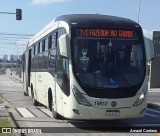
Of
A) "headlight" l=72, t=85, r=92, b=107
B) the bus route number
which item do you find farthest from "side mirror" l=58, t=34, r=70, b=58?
the bus route number

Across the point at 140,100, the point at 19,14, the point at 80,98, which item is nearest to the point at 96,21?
the point at 80,98

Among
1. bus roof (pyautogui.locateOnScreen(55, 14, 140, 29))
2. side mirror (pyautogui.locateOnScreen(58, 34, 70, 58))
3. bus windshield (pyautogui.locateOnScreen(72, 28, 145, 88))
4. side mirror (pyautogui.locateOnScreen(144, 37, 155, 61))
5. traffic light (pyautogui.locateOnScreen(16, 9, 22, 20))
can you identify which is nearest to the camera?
bus windshield (pyautogui.locateOnScreen(72, 28, 145, 88))

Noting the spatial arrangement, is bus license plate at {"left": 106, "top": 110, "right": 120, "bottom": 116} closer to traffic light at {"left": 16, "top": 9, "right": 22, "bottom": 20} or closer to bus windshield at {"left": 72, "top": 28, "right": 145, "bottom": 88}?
bus windshield at {"left": 72, "top": 28, "right": 145, "bottom": 88}

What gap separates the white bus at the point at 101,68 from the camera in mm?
12547

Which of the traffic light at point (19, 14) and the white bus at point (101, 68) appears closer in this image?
the white bus at point (101, 68)

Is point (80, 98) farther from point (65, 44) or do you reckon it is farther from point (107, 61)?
point (65, 44)

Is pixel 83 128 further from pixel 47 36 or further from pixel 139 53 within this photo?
pixel 47 36

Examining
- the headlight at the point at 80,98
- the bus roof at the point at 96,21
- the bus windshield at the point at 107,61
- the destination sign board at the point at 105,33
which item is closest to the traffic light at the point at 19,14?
the bus roof at the point at 96,21

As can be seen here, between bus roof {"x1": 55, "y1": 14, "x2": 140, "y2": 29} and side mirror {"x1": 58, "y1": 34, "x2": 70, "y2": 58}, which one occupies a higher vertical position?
bus roof {"x1": 55, "y1": 14, "x2": 140, "y2": 29}

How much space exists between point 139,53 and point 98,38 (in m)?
1.33

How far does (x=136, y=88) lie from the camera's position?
12898 millimetres

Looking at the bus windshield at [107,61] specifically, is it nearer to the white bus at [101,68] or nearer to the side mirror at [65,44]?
the white bus at [101,68]

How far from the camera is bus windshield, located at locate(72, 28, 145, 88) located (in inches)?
501

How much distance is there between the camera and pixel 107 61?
13.0 metres
